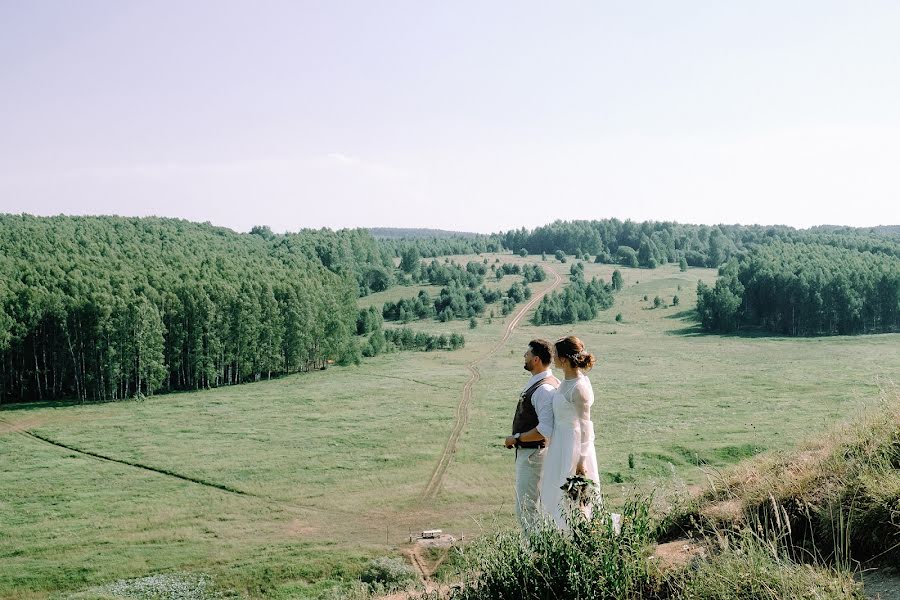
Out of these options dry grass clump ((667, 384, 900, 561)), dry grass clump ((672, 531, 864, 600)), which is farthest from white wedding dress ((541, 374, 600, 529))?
dry grass clump ((672, 531, 864, 600))

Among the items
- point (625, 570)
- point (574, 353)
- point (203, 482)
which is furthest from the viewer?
point (203, 482)

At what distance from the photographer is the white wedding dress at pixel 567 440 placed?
805 centimetres

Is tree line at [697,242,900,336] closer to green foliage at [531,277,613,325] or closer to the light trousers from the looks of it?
green foliage at [531,277,613,325]

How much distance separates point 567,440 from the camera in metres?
8.12

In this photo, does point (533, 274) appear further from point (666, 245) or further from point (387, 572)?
point (387, 572)

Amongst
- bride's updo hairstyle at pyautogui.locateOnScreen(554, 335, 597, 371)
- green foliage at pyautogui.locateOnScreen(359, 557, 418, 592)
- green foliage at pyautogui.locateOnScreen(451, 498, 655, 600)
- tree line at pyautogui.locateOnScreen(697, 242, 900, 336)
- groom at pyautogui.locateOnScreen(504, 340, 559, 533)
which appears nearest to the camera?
green foliage at pyautogui.locateOnScreen(451, 498, 655, 600)

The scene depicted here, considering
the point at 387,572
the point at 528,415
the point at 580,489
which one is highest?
the point at 528,415

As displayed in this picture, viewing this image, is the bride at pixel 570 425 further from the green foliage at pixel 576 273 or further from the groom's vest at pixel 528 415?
the green foliage at pixel 576 273

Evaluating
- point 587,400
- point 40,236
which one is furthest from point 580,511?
point 40,236

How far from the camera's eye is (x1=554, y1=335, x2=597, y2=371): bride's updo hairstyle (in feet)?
26.3

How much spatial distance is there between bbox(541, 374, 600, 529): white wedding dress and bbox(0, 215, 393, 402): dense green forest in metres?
58.7

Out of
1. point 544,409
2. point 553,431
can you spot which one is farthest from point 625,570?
point 544,409

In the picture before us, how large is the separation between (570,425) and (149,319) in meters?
59.4

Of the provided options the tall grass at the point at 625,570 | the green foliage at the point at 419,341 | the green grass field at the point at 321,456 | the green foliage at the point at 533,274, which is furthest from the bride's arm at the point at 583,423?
the green foliage at the point at 533,274
